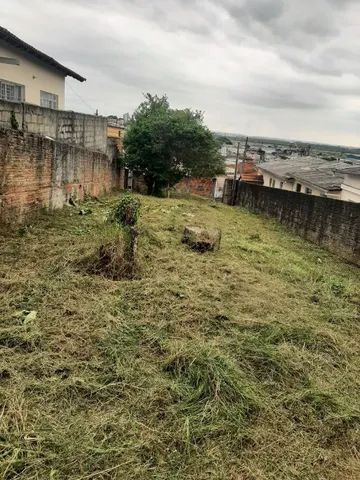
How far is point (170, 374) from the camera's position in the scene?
10.7ft

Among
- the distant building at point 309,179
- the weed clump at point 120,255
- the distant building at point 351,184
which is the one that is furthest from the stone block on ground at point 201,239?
the distant building at point 309,179

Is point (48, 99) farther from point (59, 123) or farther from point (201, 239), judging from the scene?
point (201, 239)

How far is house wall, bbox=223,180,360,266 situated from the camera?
9164mm

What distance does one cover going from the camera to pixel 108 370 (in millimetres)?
3205

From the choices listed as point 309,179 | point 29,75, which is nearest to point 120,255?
point 29,75

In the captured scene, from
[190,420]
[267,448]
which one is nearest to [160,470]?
[190,420]

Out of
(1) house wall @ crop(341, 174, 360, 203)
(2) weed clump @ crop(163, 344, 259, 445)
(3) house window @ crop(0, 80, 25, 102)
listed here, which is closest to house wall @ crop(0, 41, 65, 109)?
(3) house window @ crop(0, 80, 25, 102)

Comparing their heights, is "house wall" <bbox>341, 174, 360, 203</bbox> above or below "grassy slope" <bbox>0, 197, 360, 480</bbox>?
above

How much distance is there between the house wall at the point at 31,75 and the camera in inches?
476

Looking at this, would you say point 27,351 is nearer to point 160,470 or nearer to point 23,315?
point 23,315

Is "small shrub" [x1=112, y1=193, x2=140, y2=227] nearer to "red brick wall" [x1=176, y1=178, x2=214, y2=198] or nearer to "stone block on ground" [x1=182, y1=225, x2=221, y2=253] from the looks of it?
"stone block on ground" [x1=182, y1=225, x2=221, y2=253]

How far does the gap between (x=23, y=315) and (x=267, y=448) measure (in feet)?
8.42

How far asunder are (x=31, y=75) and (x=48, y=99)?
163 centimetres

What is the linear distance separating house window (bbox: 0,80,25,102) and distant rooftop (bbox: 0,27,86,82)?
112 centimetres
